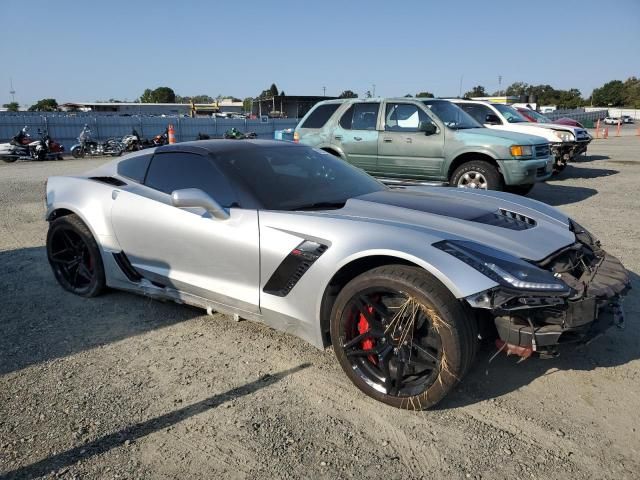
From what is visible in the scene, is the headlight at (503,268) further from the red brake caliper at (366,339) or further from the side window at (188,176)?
the side window at (188,176)

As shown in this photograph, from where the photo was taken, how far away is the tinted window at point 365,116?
28.7ft

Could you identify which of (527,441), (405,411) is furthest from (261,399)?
(527,441)

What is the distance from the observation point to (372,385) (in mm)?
2758

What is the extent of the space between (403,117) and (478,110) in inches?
186

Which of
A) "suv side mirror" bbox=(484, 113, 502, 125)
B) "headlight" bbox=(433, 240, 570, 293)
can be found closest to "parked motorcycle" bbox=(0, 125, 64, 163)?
"suv side mirror" bbox=(484, 113, 502, 125)

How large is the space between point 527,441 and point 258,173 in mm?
2304

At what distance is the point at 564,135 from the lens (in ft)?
40.0

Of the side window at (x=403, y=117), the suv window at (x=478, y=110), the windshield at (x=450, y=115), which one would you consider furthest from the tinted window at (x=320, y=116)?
the suv window at (x=478, y=110)

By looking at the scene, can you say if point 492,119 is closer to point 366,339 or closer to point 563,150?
point 563,150

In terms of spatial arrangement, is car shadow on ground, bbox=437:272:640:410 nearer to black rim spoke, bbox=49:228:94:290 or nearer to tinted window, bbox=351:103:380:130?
black rim spoke, bbox=49:228:94:290

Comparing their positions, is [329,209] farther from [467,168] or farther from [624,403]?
[467,168]

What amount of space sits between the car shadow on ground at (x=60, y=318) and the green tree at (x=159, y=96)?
127 m

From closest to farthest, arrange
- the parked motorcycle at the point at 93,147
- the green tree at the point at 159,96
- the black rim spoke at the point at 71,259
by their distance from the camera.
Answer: the black rim spoke at the point at 71,259
the parked motorcycle at the point at 93,147
the green tree at the point at 159,96

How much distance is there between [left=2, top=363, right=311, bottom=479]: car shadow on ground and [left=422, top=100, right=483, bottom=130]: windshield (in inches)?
256
